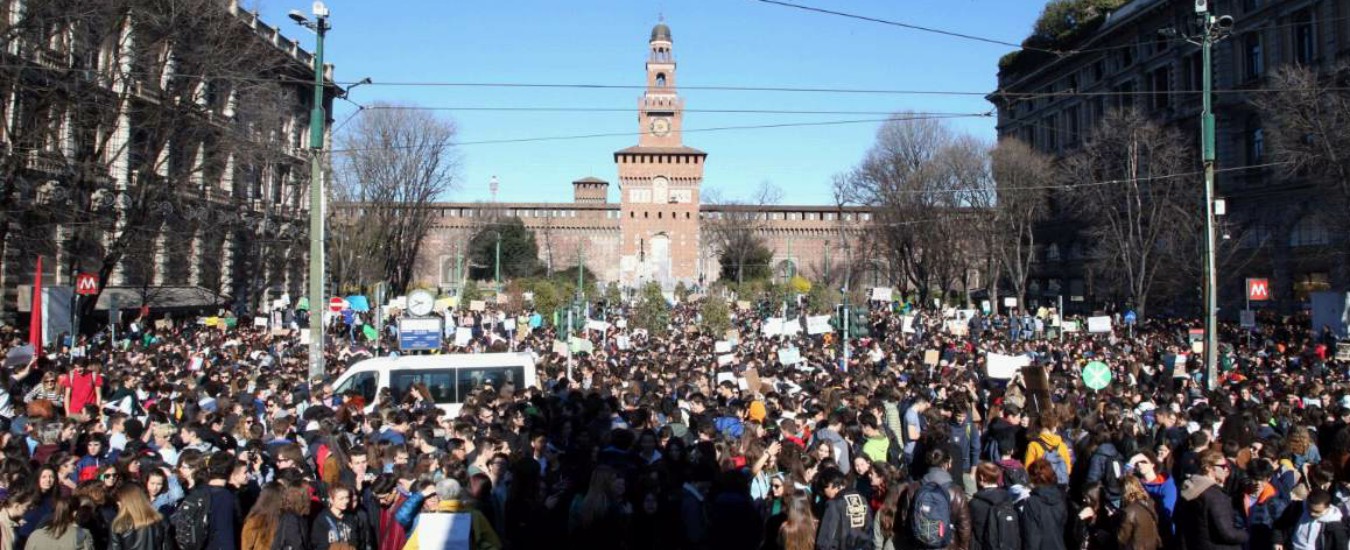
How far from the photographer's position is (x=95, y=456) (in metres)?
7.88

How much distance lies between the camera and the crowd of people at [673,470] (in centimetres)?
609

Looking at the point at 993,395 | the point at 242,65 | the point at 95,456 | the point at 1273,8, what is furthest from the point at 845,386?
the point at 1273,8

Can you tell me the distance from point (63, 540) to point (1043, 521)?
565 centimetres

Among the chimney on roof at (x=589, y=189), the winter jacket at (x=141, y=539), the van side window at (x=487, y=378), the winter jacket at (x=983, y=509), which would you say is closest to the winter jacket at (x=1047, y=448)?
the winter jacket at (x=983, y=509)

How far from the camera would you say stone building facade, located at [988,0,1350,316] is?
3662 cm

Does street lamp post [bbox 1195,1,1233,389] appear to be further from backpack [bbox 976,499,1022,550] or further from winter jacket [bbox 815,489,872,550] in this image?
winter jacket [bbox 815,489,872,550]

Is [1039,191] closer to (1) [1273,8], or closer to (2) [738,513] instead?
(1) [1273,8]

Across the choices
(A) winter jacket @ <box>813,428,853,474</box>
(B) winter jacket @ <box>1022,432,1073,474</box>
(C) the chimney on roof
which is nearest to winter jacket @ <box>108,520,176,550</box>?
(A) winter jacket @ <box>813,428,853,474</box>

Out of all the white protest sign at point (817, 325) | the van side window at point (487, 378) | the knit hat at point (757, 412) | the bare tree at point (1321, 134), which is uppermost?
the bare tree at point (1321, 134)

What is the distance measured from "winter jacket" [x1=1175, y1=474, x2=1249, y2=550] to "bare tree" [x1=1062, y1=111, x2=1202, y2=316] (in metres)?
31.4

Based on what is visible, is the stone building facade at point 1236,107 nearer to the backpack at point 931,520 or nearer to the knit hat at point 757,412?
the knit hat at point 757,412

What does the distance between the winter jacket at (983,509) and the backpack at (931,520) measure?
11.7 inches

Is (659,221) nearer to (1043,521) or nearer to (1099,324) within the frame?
(1099,324)

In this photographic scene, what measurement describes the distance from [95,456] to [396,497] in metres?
2.85
